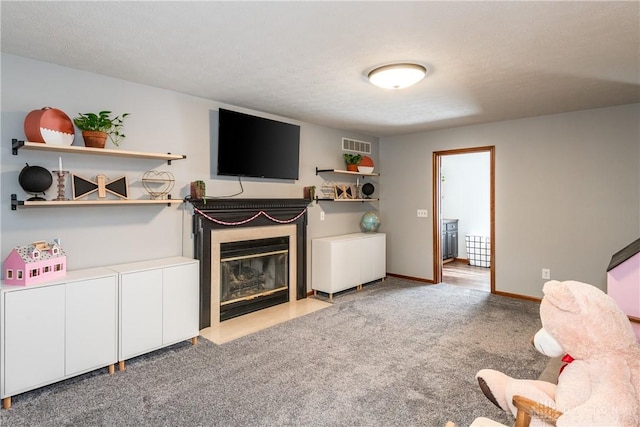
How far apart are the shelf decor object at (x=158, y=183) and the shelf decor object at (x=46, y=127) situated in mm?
723

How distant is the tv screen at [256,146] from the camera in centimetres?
370

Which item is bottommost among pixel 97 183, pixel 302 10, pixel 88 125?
pixel 97 183

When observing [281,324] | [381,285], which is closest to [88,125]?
[281,324]

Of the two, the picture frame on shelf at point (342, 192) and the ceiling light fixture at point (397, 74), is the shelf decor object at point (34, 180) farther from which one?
the picture frame on shelf at point (342, 192)

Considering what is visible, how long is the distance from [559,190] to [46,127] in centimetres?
506

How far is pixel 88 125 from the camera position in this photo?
2752 millimetres

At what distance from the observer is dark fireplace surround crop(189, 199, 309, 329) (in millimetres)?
3588

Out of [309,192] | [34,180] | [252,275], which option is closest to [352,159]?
[309,192]

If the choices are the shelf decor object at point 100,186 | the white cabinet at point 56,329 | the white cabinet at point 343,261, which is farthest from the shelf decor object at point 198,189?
the white cabinet at point 343,261

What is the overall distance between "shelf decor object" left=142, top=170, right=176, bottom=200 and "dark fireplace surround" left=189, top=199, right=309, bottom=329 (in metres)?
A: 0.24

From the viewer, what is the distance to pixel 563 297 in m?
1.38

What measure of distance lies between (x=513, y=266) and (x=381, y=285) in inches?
68.6

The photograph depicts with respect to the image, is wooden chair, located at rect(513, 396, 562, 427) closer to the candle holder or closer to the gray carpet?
the gray carpet

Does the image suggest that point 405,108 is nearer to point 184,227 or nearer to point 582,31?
point 582,31
